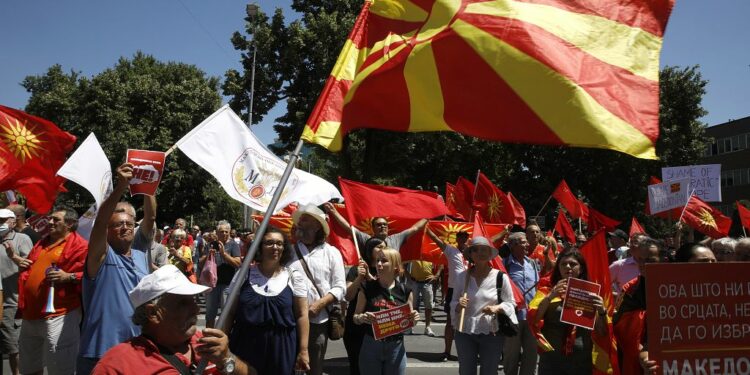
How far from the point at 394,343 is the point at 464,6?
3080mm

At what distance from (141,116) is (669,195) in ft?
113

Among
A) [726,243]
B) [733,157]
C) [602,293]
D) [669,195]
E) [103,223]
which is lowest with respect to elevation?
[602,293]

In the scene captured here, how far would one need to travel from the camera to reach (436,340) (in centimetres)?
1102

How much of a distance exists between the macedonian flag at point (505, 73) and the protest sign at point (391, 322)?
2.04 m

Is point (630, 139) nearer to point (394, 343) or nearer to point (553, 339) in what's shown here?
point (553, 339)

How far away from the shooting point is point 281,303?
4.50 metres

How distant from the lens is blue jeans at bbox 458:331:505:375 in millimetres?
6035

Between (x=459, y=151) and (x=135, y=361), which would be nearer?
(x=135, y=361)

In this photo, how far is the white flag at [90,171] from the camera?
15.5 ft

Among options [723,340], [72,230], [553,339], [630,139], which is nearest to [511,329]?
[553,339]

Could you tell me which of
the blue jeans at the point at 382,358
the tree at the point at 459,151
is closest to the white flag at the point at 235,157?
the blue jeans at the point at 382,358

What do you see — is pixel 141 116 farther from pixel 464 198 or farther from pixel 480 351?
pixel 480 351

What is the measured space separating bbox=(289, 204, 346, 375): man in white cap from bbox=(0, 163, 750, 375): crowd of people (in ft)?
0.04

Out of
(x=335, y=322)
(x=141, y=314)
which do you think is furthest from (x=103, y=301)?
(x=335, y=322)
